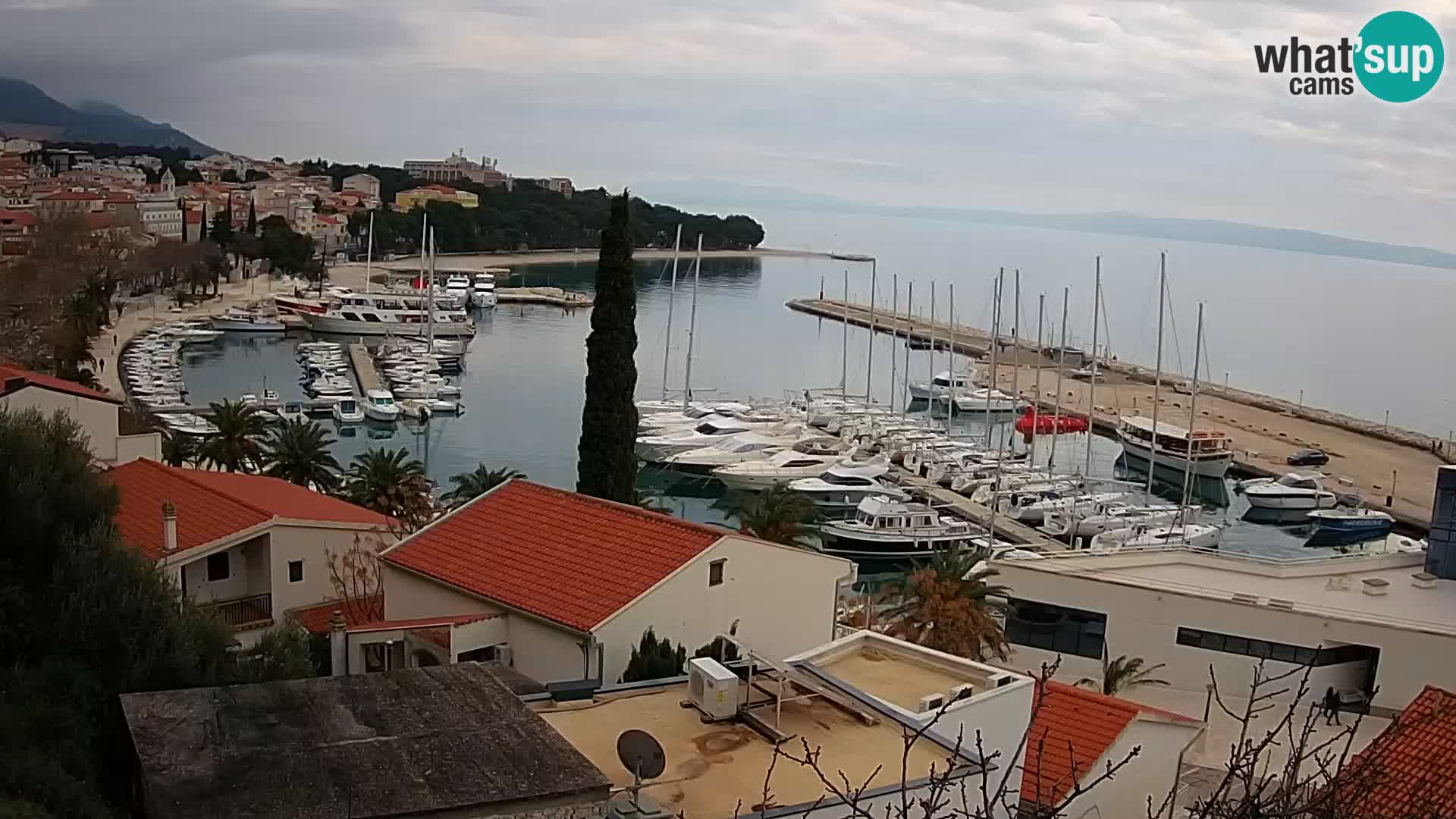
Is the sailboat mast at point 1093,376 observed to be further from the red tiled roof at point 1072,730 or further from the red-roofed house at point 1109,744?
the red tiled roof at point 1072,730

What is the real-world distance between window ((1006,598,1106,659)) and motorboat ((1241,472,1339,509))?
70.7 ft

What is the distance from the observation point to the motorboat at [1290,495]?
33.7m

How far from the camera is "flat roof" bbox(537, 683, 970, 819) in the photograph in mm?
6508

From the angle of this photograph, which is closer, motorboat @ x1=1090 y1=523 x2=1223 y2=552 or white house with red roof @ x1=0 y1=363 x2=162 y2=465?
white house with red roof @ x1=0 y1=363 x2=162 y2=465

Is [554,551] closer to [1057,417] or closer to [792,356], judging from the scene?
[1057,417]

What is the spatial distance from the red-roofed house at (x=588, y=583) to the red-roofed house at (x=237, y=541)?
2.24 metres

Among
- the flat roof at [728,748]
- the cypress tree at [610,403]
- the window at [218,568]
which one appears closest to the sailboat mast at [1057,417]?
the cypress tree at [610,403]

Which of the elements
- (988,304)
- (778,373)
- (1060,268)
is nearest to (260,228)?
(778,373)

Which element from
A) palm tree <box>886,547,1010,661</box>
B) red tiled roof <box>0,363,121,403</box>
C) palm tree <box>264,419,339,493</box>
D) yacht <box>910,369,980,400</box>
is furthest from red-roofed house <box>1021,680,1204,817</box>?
yacht <box>910,369,980,400</box>

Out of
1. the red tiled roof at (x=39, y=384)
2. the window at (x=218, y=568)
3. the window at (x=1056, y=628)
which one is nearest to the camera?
the window at (x=218, y=568)

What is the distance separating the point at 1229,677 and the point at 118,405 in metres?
15.5

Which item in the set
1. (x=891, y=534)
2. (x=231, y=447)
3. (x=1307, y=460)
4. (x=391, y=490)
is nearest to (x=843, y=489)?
(x=891, y=534)

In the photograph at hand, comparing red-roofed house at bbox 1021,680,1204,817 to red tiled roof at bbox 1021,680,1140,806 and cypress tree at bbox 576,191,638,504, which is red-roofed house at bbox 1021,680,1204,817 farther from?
cypress tree at bbox 576,191,638,504

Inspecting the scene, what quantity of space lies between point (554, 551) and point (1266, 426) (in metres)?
45.6
